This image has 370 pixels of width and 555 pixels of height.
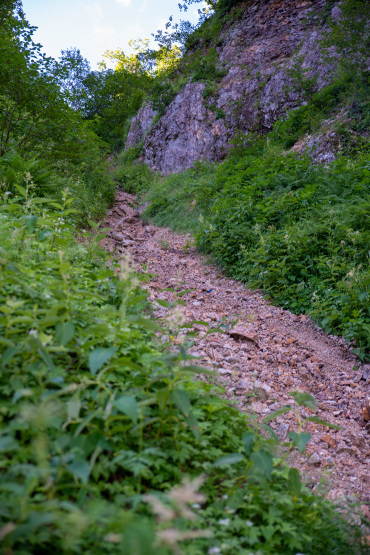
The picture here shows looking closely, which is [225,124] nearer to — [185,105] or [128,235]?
[185,105]

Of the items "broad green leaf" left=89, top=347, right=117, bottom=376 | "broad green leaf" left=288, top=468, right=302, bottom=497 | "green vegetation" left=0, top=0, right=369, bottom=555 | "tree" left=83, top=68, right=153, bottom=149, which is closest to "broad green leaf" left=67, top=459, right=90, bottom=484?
"green vegetation" left=0, top=0, right=369, bottom=555

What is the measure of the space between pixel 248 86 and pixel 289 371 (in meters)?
13.7

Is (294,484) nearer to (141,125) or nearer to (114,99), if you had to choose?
(141,125)

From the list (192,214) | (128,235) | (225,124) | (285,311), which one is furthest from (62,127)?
(225,124)

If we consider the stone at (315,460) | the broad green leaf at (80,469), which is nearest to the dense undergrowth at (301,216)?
the stone at (315,460)

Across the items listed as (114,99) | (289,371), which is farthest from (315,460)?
(114,99)

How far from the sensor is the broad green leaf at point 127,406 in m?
1.50

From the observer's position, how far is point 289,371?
415 cm

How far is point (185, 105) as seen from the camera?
1567 centimetres

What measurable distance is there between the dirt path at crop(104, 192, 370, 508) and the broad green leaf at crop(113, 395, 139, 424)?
741 mm

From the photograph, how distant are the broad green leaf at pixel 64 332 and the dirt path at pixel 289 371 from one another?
95cm

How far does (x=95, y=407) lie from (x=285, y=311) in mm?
4297

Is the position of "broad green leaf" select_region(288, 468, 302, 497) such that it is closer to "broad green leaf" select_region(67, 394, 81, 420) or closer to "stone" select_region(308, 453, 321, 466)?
"stone" select_region(308, 453, 321, 466)

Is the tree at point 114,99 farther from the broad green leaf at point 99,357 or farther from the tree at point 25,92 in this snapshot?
the broad green leaf at point 99,357
